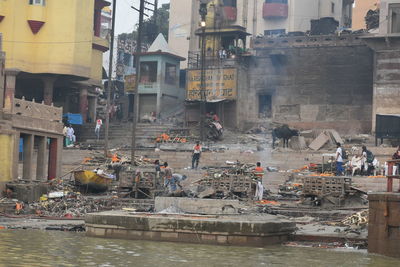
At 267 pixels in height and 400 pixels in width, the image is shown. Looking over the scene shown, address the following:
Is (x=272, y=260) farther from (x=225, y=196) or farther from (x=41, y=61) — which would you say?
(x=41, y=61)

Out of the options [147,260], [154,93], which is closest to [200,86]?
[154,93]

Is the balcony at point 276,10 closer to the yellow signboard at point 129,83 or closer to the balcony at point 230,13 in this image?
the balcony at point 230,13

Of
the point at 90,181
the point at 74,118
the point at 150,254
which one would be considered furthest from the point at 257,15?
the point at 150,254

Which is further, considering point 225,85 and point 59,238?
point 225,85

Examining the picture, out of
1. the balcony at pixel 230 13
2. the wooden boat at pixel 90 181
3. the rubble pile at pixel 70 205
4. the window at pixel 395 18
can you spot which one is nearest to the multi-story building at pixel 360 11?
the balcony at pixel 230 13

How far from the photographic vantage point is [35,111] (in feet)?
103

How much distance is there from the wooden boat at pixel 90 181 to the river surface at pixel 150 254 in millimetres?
10793

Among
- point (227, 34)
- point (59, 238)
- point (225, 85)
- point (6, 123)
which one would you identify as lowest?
point (59, 238)

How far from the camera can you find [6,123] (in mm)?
28719

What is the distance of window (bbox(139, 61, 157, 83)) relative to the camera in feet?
176

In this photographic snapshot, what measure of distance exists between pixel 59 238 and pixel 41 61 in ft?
100

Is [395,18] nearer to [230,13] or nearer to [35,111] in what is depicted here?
[230,13]

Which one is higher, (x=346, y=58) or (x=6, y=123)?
(x=346, y=58)

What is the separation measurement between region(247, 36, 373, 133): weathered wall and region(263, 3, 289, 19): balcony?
6.45 meters
